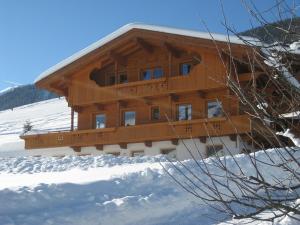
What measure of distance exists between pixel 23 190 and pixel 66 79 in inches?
620

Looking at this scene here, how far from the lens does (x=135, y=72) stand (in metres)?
25.6

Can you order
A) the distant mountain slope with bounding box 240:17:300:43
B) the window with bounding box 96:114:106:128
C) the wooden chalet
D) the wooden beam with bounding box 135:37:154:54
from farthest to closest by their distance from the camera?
1. the window with bounding box 96:114:106:128
2. the wooden beam with bounding box 135:37:154:54
3. the wooden chalet
4. the distant mountain slope with bounding box 240:17:300:43

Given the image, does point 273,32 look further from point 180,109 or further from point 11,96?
point 11,96

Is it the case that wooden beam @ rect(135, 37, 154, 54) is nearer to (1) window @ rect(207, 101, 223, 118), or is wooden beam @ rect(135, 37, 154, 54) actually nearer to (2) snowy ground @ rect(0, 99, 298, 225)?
(1) window @ rect(207, 101, 223, 118)

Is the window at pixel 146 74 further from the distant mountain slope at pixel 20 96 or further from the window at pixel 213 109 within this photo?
the distant mountain slope at pixel 20 96

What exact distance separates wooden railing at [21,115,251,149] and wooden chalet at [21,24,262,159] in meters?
0.04

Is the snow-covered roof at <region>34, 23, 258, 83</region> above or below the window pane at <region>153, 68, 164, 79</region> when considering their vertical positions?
above

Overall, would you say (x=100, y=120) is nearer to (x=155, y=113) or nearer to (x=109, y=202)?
(x=155, y=113)

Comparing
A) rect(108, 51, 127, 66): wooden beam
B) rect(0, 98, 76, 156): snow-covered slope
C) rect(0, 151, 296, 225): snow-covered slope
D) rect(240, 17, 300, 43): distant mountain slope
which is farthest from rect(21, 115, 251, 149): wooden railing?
rect(0, 98, 76, 156): snow-covered slope

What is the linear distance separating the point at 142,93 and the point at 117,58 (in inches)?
104

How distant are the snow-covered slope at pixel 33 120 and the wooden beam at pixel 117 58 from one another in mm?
23667

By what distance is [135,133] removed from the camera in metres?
23.1

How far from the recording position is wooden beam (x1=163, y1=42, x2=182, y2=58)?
23.3m

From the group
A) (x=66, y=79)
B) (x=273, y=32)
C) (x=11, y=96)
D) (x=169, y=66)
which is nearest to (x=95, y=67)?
(x=66, y=79)
